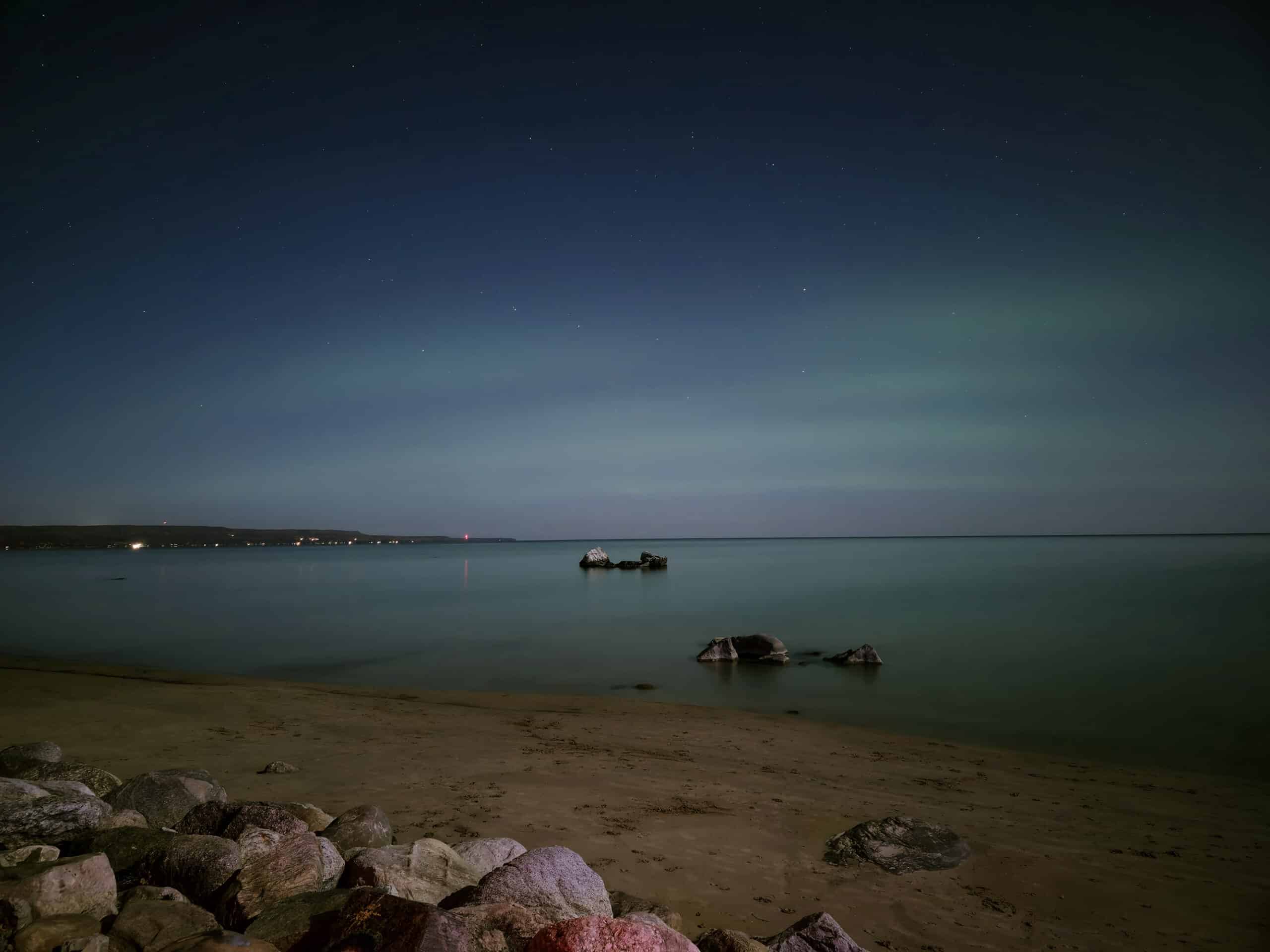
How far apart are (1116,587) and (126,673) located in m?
53.7

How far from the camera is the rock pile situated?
9.89 feet

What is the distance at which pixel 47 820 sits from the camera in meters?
4.45

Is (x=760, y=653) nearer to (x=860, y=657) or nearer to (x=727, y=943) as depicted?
(x=860, y=657)

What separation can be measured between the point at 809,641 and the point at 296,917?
21958 mm

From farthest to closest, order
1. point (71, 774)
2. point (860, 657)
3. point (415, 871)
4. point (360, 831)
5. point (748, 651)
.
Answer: point (748, 651), point (860, 657), point (71, 774), point (360, 831), point (415, 871)

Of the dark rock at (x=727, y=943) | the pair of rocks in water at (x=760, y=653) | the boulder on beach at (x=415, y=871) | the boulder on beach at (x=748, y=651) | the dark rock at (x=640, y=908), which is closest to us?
the dark rock at (x=727, y=943)

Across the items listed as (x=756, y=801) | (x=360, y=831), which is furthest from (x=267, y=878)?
(x=756, y=801)

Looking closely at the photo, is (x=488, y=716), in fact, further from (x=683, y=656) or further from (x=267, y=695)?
(x=683, y=656)

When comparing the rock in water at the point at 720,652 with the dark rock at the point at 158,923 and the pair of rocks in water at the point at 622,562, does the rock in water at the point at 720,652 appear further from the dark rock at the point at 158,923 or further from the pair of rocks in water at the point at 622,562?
the pair of rocks in water at the point at 622,562

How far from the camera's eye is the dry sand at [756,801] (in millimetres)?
5262

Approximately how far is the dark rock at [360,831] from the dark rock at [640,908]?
1.89m

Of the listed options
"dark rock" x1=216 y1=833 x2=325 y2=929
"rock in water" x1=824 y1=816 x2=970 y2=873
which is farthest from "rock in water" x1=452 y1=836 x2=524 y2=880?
"rock in water" x1=824 y1=816 x2=970 y2=873

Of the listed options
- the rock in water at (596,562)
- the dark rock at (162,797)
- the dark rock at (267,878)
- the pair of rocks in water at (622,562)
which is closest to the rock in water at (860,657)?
the dark rock at (162,797)

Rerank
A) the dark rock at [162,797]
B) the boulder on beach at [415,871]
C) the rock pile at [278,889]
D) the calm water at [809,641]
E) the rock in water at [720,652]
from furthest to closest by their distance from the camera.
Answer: the rock in water at [720,652] → the calm water at [809,641] → the dark rock at [162,797] → the boulder on beach at [415,871] → the rock pile at [278,889]
